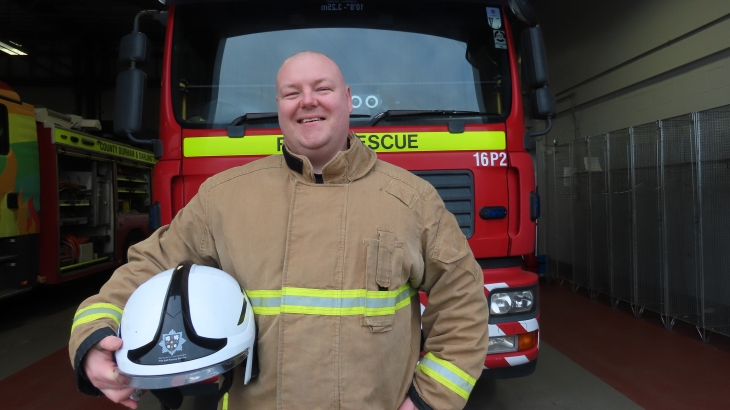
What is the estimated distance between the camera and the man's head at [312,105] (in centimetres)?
152

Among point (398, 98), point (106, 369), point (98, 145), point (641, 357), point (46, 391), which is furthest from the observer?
point (98, 145)

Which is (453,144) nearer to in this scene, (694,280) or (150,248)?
(150,248)

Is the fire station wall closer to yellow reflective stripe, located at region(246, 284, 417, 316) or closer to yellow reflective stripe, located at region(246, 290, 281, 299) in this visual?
yellow reflective stripe, located at region(246, 284, 417, 316)

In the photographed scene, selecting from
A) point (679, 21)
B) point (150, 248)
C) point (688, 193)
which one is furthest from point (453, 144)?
point (679, 21)

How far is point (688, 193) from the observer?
18.3ft

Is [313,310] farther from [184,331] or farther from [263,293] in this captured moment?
[184,331]

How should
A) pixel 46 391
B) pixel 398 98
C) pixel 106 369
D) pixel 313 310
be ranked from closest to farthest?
1. pixel 106 369
2. pixel 313 310
3. pixel 398 98
4. pixel 46 391

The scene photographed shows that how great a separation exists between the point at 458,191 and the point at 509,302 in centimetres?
67

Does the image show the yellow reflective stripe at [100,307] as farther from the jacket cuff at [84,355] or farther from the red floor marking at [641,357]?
the red floor marking at [641,357]

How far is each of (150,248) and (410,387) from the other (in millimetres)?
845

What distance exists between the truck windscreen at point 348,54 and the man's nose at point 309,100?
1656 millimetres

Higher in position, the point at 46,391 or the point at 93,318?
the point at 93,318

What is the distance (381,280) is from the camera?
1.42 m

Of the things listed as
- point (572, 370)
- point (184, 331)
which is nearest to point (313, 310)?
point (184, 331)
